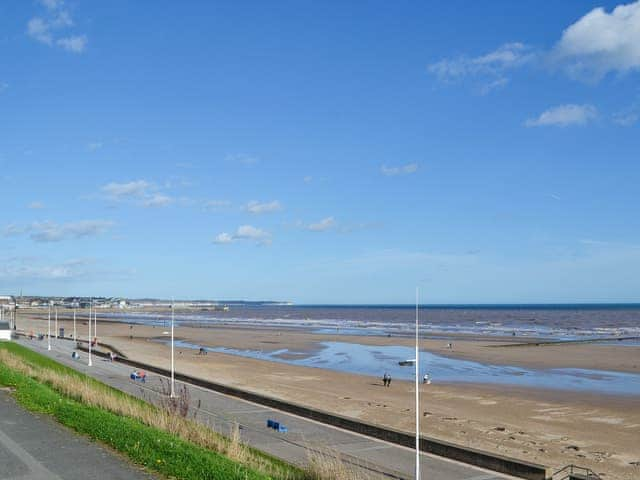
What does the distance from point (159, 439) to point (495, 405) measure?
19865 millimetres

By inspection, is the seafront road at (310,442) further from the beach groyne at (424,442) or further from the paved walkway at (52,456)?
the paved walkway at (52,456)

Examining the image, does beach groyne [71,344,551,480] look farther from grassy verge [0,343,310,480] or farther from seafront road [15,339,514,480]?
grassy verge [0,343,310,480]

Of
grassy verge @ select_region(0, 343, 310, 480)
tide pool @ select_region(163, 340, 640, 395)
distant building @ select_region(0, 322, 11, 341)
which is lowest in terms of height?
tide pool @ select_region(163, 340, 640, 395)

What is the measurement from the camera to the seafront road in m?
14.9

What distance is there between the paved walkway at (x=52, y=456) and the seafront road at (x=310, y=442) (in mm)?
5282

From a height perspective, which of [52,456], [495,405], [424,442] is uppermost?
[52,456]

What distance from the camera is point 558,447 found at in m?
20.1

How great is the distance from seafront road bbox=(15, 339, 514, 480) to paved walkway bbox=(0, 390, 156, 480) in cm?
528

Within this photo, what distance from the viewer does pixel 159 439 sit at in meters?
12.2

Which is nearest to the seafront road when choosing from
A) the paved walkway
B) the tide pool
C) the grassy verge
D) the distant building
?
the grassy verge

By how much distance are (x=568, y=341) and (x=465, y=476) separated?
194 ft

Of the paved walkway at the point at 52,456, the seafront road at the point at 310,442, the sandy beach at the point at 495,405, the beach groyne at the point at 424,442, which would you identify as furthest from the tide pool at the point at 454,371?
the paved walkway at the point at 52,456

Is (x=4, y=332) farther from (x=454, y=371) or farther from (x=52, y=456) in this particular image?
(x=52, y=456)

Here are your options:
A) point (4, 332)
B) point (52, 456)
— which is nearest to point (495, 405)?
point (52, 456)
